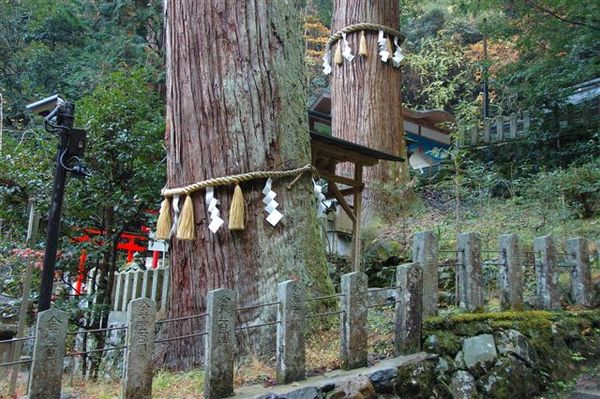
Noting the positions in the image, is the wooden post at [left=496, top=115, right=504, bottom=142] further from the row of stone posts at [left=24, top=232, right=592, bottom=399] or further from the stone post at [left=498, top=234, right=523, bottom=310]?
the stone post at [left=498, top=234, right=523, bottom=310]

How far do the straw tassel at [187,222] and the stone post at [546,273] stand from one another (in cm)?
305

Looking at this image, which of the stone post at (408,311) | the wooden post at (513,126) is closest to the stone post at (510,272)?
the stone post at (408,311)

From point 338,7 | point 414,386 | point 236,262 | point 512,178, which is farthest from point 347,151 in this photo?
point 512,178

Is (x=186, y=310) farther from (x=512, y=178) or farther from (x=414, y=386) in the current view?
(x=512, y=178)

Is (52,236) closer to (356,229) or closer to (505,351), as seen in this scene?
(505,351)

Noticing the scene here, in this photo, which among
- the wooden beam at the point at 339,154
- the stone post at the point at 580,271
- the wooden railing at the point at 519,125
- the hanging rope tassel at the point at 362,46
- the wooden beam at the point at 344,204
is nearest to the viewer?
the stone post at the point at 580,271

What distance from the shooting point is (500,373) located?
11.7 feet

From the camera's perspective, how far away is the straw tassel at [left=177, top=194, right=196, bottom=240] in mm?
3654

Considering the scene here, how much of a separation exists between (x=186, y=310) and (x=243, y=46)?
209cm

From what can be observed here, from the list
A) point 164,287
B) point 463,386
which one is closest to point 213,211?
point 463,386

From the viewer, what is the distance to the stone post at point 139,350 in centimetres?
229

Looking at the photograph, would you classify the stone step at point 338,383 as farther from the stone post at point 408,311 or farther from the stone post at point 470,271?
the stone post at point 470,271

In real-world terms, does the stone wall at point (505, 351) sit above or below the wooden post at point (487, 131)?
below

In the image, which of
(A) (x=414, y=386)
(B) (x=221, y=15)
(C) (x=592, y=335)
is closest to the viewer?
(A) (x=414, y=386)
